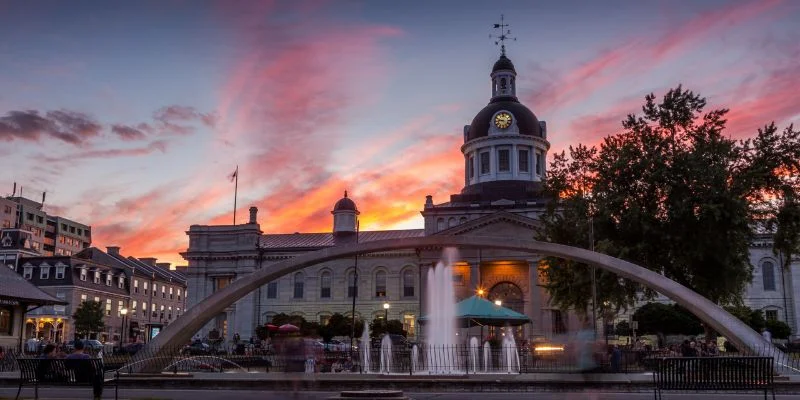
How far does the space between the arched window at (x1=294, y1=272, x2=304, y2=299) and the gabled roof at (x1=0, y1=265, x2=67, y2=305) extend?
146 feet

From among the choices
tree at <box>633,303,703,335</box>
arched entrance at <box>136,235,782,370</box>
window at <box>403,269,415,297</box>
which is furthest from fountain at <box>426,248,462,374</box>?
window at <box>403,269,415,297</box>

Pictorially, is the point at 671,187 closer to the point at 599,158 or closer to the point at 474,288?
the point at 599,158

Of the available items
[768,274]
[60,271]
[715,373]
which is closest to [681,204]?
[715,373]

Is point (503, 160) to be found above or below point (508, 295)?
above

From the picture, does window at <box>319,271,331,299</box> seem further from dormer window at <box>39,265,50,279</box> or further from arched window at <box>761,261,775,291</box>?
arched window at <box>761,261,775,291</box>

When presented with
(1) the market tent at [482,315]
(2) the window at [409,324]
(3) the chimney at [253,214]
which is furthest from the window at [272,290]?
(1) the market tent at [482,315]

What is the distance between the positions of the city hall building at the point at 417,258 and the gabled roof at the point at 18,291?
38960 mm

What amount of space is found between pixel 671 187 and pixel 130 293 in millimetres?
71631

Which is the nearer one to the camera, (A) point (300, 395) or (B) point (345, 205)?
(A) point (300, 395)

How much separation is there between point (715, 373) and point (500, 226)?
53.1m

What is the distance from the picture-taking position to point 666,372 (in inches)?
629

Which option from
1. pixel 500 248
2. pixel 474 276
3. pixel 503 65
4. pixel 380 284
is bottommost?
→ pixel 500 248

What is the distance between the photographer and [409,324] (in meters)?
78.1

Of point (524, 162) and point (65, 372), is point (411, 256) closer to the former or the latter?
point (524, 162)
